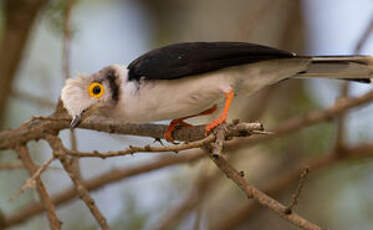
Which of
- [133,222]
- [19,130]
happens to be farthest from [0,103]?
[133,222]

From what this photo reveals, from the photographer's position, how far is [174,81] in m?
3.76

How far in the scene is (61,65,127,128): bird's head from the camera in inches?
141

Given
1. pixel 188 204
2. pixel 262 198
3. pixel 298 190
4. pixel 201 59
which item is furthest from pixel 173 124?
pixel 188 204

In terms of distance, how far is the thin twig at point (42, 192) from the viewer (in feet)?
10.8

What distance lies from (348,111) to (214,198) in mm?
2477

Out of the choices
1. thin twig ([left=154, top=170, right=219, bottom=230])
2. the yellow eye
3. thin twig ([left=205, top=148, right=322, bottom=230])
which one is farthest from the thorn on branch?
thin twig ([left=154, top=170, right=219, bottom=230])

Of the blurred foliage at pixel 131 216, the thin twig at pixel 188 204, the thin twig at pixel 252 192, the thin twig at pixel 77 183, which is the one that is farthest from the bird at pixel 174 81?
the blurred foliage at pixel 131 216

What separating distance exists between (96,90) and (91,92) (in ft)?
0.14

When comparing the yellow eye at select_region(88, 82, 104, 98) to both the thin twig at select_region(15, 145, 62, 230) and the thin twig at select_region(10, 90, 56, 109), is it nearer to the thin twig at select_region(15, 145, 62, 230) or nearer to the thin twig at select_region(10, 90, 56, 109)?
the thin twig at select_region(15, 145, 62, 230)

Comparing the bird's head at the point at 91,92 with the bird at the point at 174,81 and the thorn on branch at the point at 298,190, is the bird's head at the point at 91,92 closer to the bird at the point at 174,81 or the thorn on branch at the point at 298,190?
the bird at the point at 174,81

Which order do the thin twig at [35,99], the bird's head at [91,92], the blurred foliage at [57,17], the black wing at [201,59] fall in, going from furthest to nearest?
the thin twig at [35,99], the blurred foliage at [57,17], the black wing at [201,59], the bird's head at [91,92]

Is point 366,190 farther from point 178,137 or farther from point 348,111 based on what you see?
point 178,137

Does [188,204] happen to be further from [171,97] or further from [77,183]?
[77,183]

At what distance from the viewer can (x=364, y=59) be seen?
3.88 metres
